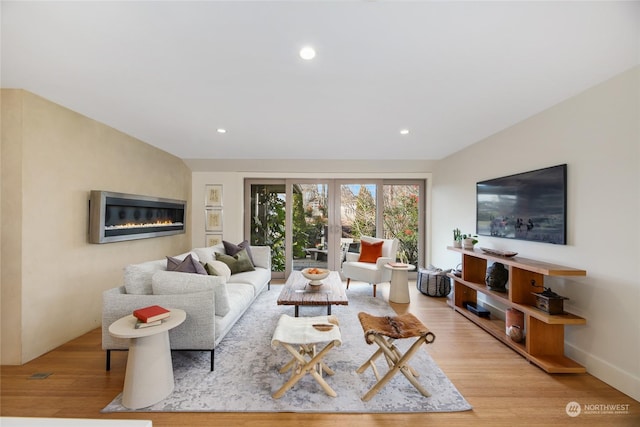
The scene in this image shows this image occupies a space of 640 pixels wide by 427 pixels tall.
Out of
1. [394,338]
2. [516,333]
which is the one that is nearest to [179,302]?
[394,338]

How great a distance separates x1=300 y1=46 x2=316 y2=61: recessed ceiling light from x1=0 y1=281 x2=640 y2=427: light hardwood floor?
8.12 ft

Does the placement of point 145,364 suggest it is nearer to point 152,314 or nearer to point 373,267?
point 152,314

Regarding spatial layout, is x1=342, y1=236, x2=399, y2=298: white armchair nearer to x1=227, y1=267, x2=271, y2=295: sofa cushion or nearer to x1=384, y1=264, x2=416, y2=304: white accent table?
x1=384, y1=264, x2=416, y2=304: white accent table

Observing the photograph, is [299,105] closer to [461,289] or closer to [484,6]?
[484,6]

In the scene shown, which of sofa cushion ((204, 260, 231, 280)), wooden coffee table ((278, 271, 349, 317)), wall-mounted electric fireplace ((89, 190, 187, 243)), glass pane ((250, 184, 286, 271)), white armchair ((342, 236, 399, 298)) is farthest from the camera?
glass pane ((250, 184, 286, 271))

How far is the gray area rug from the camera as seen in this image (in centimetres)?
183

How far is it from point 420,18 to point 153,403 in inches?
120

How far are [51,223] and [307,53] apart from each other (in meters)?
2.91

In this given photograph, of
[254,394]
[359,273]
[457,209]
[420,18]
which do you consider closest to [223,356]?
[254,394]

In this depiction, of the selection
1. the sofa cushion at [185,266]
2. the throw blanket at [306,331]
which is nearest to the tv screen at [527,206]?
the throw blanket at [306,331]

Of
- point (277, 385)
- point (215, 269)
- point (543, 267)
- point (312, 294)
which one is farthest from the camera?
point (215, 269)

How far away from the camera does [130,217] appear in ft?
11.4

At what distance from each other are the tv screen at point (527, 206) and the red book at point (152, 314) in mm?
3473

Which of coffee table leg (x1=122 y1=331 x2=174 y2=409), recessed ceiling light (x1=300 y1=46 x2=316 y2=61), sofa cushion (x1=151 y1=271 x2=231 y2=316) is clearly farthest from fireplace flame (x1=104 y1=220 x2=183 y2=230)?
recessed ceiling light (x1=300 y1=46 x2=316 y2=61)
